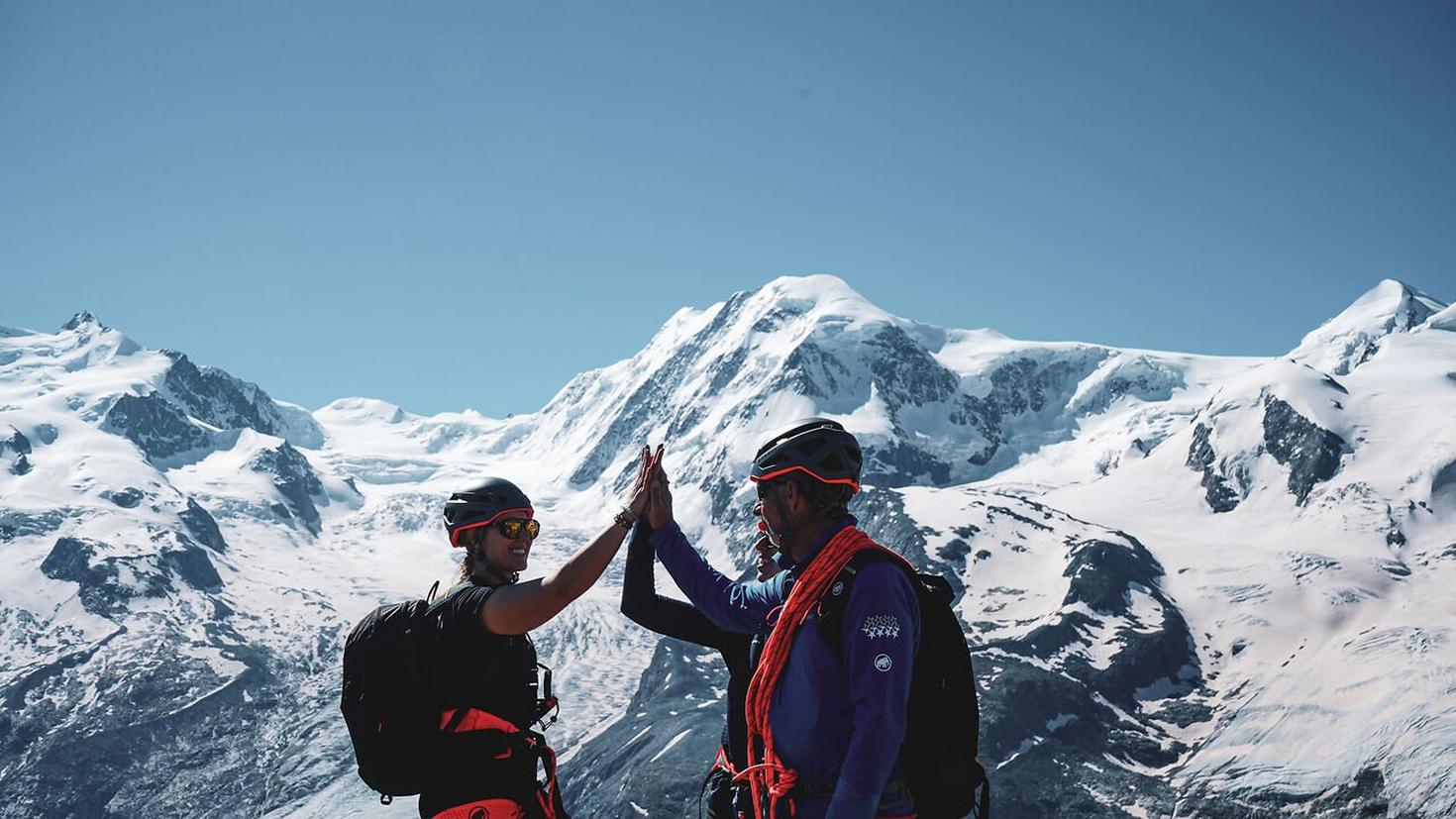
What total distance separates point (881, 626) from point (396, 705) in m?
4.13

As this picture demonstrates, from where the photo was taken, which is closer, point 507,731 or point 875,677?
point 875,677

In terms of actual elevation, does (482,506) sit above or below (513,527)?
above

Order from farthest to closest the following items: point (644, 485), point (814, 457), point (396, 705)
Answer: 1. point (644, 485)
2. point (396, 705)
3. point (814, 457)

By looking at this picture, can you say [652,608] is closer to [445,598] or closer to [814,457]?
[445,598]

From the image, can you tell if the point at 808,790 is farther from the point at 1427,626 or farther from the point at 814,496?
the point at 1427,626

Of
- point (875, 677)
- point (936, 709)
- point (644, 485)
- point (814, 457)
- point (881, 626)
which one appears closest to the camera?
point (875, 677)

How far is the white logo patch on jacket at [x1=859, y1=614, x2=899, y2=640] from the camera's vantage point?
7.71 meters

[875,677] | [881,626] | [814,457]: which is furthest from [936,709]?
[814,457]

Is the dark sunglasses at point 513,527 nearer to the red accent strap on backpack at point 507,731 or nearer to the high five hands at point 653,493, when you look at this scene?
the high five hands at point 653,493

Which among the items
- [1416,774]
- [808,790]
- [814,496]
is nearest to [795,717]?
[808,790]

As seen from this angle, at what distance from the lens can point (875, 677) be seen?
24.9 ft

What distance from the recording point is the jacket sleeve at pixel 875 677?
24.5 ft

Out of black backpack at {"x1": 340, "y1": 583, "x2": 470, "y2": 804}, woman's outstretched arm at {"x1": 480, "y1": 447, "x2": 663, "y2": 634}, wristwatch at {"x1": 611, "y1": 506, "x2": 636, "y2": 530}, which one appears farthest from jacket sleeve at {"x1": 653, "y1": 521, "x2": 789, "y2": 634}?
black backpack at {"x1": 340, "y1": 583, "x2": 470, "y2": 804}

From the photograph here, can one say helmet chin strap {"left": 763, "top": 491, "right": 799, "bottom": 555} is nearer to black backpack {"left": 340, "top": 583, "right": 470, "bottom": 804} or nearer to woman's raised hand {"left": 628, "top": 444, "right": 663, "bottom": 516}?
woman's raised hand {"left": 628, "top": 444, "right": 663, "bottom": 516}
